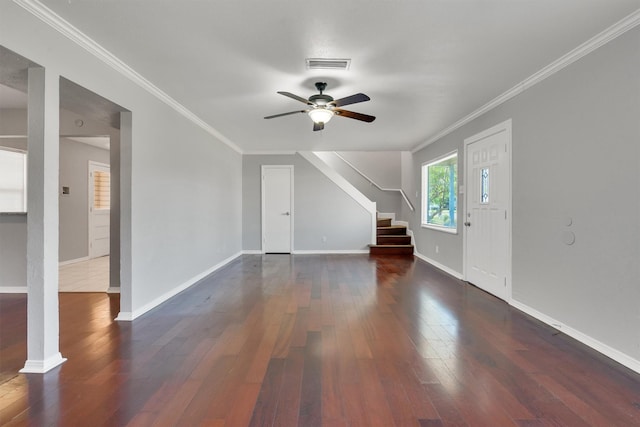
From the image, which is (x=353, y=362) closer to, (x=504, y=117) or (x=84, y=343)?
A: (x=84, y=343)

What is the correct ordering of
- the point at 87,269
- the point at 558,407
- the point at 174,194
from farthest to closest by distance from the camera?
the point at 87,269 → the point at 174,194 → the point at 558,407

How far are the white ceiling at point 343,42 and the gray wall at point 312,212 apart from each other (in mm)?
3234

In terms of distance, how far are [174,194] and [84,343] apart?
185 centimetres

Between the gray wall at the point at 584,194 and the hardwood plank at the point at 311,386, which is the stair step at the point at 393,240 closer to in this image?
the gray wall at the point at 584,194

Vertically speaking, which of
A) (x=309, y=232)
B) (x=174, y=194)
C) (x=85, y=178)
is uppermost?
(x=85, y=178)

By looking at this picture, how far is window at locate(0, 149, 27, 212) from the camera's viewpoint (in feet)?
15.7

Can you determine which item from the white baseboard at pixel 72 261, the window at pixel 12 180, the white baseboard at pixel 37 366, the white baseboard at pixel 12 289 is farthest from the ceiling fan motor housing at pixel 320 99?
the white baseboard at pixel 72 261

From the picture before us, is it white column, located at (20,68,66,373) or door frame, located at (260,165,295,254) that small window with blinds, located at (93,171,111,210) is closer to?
door frame, located at (260,165,295,254)

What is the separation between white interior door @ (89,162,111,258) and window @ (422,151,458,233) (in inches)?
258

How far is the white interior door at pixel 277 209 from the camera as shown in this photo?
23.2 feet

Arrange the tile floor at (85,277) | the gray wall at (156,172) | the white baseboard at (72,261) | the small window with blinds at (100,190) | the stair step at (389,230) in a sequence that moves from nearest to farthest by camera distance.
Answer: the gray wall at (156,172) < the tile floor at (85,277) < the white baseboard at (72,261) < the small window with blinds at (100,190) < the stair step at (389,230)

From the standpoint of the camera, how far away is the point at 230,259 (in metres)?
6.19

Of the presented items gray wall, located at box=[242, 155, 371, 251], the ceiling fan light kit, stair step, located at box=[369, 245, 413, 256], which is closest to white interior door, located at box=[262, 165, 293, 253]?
gray wall, located at box=[242, 155, 371, 251]

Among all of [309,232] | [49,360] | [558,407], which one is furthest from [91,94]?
[309,232]
